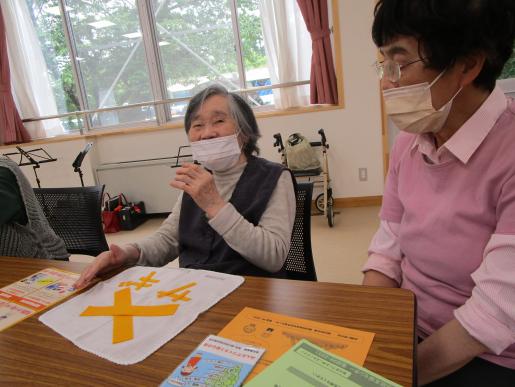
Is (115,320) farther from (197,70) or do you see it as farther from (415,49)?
(197,70)

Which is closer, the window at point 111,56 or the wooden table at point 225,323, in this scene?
the wooden table at point 225,323

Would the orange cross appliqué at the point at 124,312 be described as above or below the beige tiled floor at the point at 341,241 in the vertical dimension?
above

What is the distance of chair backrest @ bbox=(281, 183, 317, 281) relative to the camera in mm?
1194

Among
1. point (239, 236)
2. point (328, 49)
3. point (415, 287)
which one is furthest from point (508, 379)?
point (328, 49)

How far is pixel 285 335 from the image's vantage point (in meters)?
0.63

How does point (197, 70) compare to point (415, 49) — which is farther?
point (197, 70)

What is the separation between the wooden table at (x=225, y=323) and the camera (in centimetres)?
58

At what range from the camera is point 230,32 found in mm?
3832

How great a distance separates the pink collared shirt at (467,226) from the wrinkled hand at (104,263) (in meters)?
0.77

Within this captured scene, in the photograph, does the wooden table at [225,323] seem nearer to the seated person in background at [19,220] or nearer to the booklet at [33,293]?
the booklet at [33,293]

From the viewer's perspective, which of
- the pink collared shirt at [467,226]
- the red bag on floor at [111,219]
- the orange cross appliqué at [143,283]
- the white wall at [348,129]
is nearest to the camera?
the pink collared shirt at [467,226]

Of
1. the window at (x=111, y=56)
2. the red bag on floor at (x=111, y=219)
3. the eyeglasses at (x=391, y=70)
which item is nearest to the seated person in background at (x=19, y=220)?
the eyeglasses at (x=391, y=70)

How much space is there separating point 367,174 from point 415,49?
289cm

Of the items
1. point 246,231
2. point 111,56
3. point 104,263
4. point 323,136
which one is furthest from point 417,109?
point 111,56
